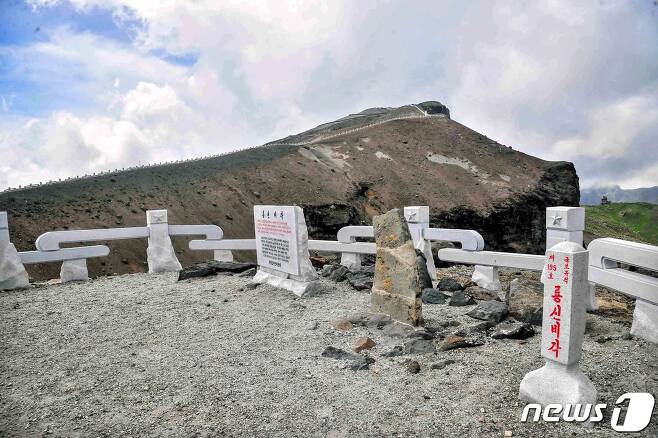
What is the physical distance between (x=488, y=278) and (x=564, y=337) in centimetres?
491

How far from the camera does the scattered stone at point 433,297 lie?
320 inches

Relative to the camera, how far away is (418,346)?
231 inches

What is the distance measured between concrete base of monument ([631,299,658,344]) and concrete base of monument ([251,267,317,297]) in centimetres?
503

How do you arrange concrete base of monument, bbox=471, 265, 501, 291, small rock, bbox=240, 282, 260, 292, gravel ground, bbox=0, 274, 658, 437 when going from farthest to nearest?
1. small rock, bbox=240, 282, 260, 292
2. concrete base of monument, bbox=471, 265, 501, 291
3. gravel ground, bbox=0, 274, 658, 437

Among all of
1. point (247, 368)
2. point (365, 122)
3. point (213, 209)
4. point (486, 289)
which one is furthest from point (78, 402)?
point (365, 122)

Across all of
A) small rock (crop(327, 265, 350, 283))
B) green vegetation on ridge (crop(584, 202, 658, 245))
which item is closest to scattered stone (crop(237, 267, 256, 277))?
small rock (crop(327, 265, 350, 283))

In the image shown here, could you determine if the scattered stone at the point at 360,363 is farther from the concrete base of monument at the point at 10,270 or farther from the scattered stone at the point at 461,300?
the concrete base of monument at the point at 10,270

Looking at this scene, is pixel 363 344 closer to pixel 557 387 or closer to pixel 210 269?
pixel 557 387

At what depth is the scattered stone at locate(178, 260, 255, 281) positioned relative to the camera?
1086 centimetres

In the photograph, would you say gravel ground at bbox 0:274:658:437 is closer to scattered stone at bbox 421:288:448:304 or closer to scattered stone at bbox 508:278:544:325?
scattered stone at bbox 421:288:448:304

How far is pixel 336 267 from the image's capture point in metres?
10.5

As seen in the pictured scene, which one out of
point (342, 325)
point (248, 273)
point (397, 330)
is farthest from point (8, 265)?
point (397, 330)

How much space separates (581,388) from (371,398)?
6.05ft

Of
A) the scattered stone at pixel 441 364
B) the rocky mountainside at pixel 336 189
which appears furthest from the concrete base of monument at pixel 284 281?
the rocky mountainside at pixel 336 189
